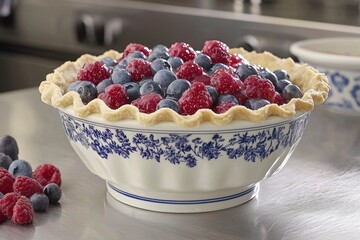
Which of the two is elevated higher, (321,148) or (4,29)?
(321,148)

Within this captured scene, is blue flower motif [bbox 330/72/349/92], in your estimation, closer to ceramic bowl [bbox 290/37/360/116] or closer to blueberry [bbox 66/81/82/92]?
ceramic bowl [bbox 290/37/360/116]

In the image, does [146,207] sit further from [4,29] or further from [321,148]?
[4,29]

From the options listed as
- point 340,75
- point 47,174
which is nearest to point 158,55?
point 47,174

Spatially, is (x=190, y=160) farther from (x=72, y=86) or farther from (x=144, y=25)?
(x=144, y=25)

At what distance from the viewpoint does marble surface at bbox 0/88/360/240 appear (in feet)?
3.63

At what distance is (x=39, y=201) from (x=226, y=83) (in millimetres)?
314

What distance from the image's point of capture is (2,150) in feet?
4.36

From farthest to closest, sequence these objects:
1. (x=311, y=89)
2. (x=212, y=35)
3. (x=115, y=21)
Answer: (x=115, y=21), (x=212, y=35), (x=311, y=89)

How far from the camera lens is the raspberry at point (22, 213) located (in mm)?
1113

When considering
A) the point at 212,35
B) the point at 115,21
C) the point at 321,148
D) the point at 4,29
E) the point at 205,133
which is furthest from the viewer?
the point at 4,29

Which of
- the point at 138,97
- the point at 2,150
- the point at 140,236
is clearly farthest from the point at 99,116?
the point at 2,150

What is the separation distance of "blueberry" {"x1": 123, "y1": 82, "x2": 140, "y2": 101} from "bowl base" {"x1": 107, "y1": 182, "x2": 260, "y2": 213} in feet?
0.45

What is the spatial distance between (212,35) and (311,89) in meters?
1.28

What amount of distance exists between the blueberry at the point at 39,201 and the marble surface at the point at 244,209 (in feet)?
0.04
